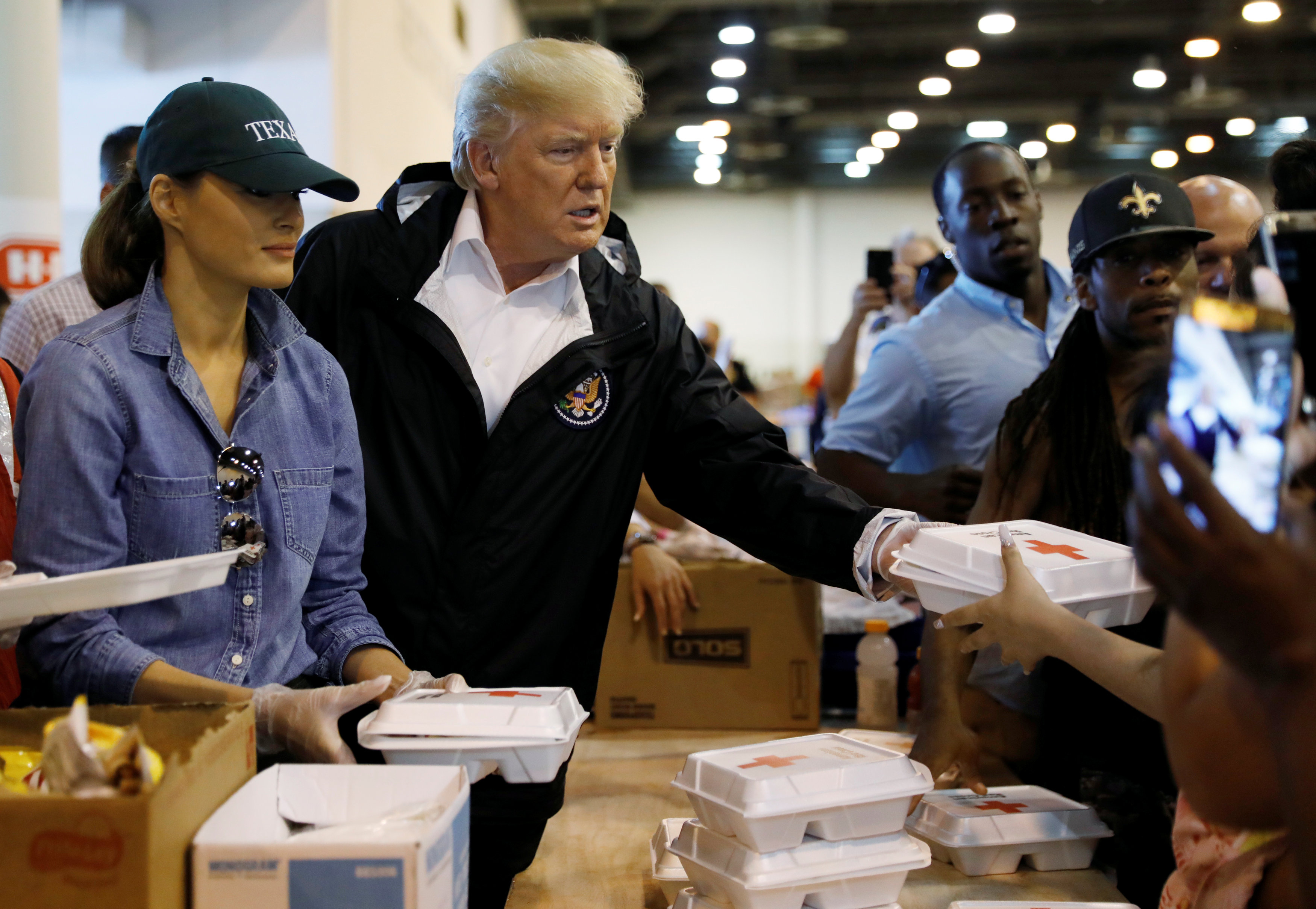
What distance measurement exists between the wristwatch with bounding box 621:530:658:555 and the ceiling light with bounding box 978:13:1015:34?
6961 mm

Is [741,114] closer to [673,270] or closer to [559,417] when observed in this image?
[673,270]

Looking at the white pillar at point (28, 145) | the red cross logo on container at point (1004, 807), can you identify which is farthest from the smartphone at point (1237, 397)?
the white pillar at point (28, 145)

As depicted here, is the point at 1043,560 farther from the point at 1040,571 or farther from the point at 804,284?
the point at 804,284

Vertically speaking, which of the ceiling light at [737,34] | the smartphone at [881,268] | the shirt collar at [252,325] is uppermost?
the ceiling light at [737,34]

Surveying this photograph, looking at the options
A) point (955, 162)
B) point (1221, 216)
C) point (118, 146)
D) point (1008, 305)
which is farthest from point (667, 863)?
point (118, 146)

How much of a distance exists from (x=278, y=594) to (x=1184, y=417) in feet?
4.03

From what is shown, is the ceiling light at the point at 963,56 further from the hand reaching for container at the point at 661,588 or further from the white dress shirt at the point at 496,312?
the white dress shirt at the point at 496,312

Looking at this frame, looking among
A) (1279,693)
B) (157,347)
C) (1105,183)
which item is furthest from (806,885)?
(1105,183)

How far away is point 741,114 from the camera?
527 inches

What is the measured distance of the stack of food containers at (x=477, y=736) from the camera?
1.39m

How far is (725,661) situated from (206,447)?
6.17 ft

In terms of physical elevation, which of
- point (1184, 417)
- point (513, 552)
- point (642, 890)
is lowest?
point (642, 890)

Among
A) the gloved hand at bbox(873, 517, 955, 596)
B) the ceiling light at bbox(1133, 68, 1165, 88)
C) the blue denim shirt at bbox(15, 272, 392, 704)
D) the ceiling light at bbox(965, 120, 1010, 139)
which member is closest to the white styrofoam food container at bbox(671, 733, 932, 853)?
the gloved hand at bbox(873, 517, 955, 596)

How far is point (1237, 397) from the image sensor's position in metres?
0.92
